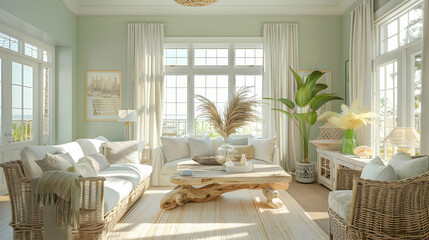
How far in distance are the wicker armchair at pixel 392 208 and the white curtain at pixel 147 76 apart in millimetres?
4113

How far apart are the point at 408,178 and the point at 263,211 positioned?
1719mm

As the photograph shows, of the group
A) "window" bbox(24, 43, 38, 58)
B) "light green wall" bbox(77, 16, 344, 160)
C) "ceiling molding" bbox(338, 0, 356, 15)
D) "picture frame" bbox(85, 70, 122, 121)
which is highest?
"ceiling molding" bbox(338, 0, 356, 15)

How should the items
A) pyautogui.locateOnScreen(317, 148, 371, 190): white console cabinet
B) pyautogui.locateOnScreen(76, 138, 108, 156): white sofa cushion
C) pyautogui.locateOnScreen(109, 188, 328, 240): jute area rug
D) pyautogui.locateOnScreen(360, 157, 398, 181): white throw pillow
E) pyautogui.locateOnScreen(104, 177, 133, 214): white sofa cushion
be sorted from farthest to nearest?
pyautogui.locateOnScreen(76, 138, 108, 156): white sofa cushion, pyautogui.locateOnScreen(317, 148, 371, 190): white console cabinet, pyautogui.locateOnScreen(109, 188, 328, 240): jute area rug, pyautogui.locateOnScreen(104, 177, 133, 214): white sofa cushion, pyautogui.locateOnScreen(360, 157, 398, 181): white throw pillow

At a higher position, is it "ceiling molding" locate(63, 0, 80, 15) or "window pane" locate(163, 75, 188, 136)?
"ceiling molding" locate(63, 0, 80, 15)

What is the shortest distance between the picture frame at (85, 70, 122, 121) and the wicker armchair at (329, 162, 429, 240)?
4710mm

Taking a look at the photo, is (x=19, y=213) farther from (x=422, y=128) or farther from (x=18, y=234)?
(x=422, y=128)

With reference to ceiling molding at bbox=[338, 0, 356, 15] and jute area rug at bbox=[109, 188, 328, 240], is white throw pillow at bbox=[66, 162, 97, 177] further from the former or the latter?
ceiling molding at bbox=[338, 0, 356, 15]

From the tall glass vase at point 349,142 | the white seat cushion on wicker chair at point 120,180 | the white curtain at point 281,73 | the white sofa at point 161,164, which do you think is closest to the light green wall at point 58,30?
the white sofa at point 161,164

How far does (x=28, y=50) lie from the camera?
4.73 m

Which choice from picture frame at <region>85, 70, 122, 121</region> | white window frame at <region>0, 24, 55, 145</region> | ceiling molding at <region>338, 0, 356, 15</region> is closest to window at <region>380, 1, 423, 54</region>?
ceiling molding at <region>338, 0, 356, 15</region>

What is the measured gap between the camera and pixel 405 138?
288cm

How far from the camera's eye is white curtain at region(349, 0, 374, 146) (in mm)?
4246

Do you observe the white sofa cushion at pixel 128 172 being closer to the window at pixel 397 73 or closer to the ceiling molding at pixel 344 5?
the window at pixel 397 73

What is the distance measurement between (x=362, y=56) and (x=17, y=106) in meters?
5.44
